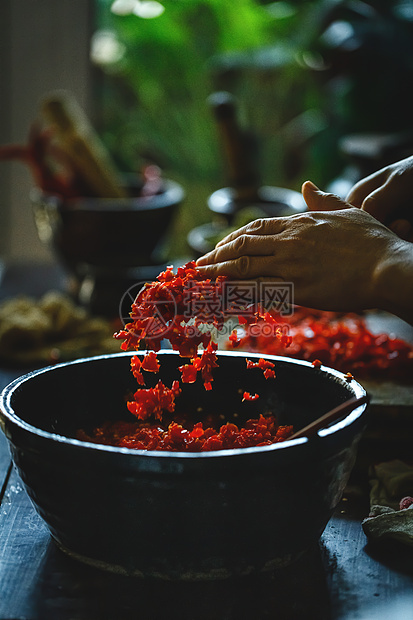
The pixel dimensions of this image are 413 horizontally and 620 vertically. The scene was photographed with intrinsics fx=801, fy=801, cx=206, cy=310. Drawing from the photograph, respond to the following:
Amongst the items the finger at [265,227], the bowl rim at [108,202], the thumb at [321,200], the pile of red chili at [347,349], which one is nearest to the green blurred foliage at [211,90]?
the bowl rim at [108,202]

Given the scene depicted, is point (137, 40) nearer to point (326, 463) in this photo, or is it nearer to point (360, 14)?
point (360, 14)

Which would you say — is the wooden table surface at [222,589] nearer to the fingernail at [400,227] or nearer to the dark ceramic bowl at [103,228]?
the fingernail at [400,227]

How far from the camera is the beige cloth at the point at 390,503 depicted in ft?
3.67

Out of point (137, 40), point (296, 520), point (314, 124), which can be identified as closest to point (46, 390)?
point (296, 520)

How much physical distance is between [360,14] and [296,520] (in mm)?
2577

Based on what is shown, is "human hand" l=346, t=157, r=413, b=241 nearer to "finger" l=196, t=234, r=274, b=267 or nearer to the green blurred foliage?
"finger" l=196, t=234, r=274, b=267

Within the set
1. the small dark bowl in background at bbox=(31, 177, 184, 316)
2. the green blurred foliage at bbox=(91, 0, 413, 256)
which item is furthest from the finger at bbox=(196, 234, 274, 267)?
the green blurred foliage at bbox=(91, 0, 413, 256)

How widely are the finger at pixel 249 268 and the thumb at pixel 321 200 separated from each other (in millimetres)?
158

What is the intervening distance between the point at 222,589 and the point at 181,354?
0.34m

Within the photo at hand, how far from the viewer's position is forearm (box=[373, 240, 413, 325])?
3.56 ft

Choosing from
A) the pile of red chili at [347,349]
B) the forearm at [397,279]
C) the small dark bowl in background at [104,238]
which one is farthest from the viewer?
the small dark bowl in background at [104,238]

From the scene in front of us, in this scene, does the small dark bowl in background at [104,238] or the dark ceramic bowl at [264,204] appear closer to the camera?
the small dark bowl in background at [104,238]

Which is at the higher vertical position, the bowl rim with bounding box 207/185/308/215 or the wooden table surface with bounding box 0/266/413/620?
the wooden table surface with bounding box 0/266/413/620

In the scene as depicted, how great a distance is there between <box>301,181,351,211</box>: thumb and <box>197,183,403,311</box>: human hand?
49mm
